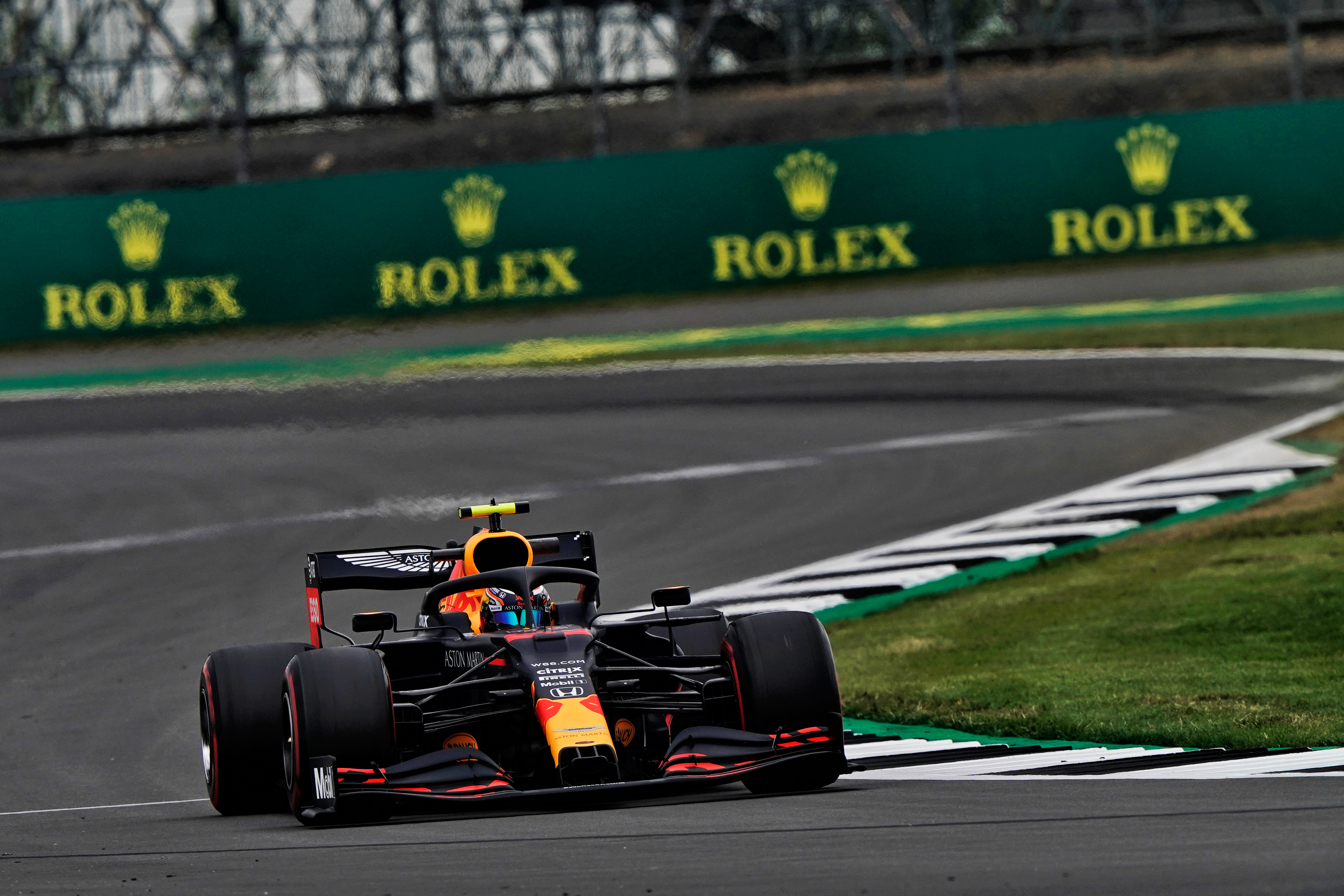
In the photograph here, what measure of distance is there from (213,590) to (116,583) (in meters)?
0.83

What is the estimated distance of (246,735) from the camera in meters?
7.89

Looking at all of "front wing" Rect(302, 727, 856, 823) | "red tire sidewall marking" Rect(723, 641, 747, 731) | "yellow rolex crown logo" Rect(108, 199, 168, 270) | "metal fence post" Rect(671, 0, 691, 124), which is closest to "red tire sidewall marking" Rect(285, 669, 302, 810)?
"front wing" Rect(302, 727, 856, 823)

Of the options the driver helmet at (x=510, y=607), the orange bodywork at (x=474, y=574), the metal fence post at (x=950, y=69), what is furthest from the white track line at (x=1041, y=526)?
the metal fence post at (x=950, y=69)

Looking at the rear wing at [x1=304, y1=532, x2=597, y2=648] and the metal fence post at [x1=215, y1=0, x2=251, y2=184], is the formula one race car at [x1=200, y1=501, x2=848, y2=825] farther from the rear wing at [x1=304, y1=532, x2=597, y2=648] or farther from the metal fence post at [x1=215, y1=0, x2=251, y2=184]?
the metal fence post at [x1=215, y1=0, x2=251, y2=184]

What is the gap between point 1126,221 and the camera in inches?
989

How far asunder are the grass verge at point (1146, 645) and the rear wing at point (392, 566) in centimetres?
180

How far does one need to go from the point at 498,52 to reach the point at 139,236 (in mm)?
11461

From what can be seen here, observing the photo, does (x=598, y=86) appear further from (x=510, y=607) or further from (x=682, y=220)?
(x=510, y=607)

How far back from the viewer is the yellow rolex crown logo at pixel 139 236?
24.3 meters

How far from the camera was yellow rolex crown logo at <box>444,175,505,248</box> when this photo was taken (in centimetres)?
2472

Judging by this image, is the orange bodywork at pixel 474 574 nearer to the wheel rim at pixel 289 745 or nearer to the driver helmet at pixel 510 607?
the driver helmet at pixel 510 607

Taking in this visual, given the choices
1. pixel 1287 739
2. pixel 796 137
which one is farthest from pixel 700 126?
pixel 1287 739

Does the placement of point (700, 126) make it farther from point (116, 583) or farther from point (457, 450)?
point (116, 583)

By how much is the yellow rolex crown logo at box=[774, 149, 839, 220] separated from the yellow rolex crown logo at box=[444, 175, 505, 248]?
3686 millimetres
